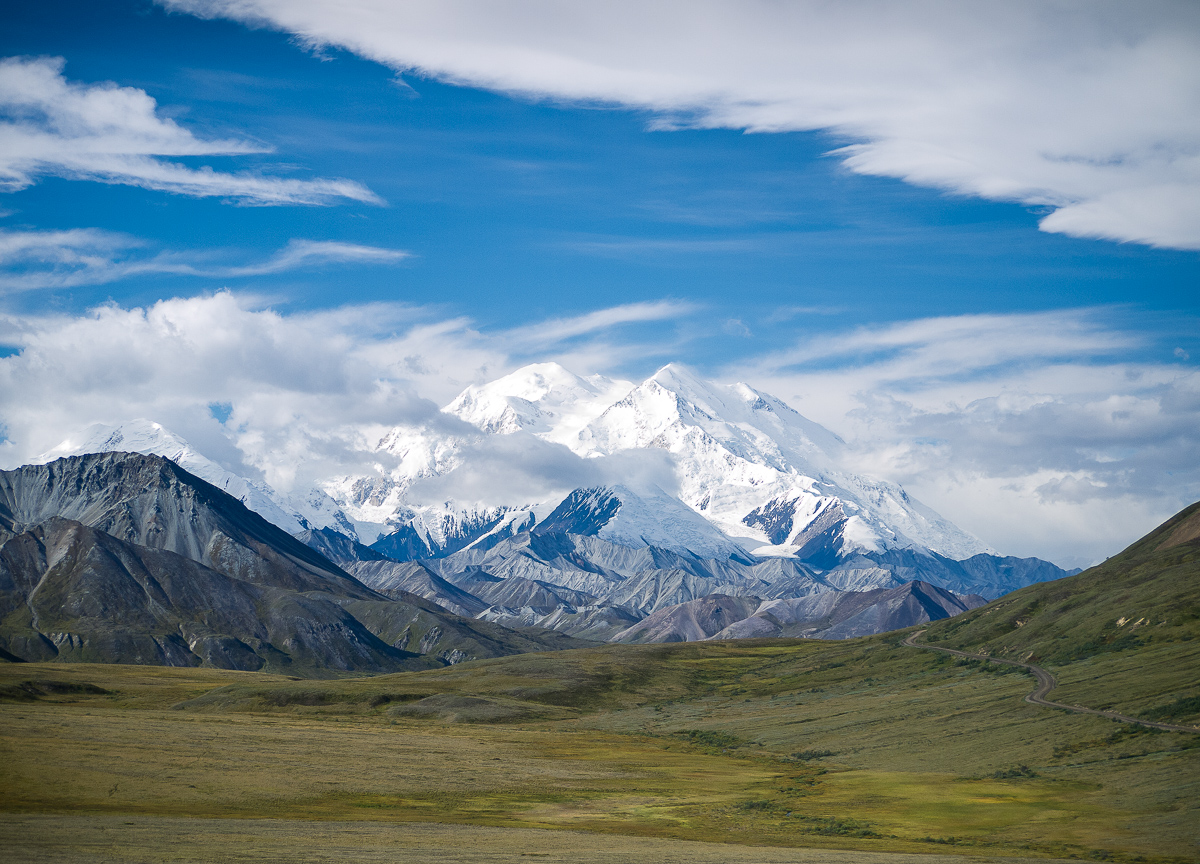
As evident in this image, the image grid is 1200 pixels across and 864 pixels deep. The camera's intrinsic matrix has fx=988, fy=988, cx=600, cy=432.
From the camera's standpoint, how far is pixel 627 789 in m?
106

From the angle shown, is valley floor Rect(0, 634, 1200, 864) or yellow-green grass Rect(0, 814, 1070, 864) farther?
valley floor Rect(0, 634, 1200, 864)

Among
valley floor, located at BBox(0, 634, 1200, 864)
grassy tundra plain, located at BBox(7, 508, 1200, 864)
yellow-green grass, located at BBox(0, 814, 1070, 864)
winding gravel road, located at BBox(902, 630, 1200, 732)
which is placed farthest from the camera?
winding gravel road, located at BBox(902, 630, 1200, 732)

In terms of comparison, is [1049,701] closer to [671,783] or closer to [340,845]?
[671,783]

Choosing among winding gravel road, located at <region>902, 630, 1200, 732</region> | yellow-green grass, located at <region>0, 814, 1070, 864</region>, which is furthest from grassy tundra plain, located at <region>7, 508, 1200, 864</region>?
winding gravel road, located at <region>902, 630, 1200, 732</region>

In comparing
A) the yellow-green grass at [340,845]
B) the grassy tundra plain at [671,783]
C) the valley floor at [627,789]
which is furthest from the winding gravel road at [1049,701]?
the yellow-green grass at [340,845]

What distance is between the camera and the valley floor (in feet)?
219

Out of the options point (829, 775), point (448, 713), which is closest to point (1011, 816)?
point (829, 775)

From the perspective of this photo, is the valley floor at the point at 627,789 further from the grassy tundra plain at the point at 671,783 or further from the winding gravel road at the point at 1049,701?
the winding gravel road at the point at 1049,701

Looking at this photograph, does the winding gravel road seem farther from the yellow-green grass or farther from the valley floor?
the yellow-green grass

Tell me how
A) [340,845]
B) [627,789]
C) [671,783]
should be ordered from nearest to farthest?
[340,845], [627,789], [671,783]

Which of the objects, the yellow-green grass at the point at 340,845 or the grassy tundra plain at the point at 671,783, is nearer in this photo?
the yellow-green grass at the point at 340,845

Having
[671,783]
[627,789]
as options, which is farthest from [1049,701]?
[627,789]

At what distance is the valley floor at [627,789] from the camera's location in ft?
219

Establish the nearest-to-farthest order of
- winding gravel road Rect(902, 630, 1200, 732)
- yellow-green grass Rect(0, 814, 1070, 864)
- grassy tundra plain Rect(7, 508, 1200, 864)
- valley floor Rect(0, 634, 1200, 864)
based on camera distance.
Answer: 1. yellow-green grass Rect(0, 814, 1070, 864)
2. valley floor Rect(0, 634, 1200, 864)
3. grassy tundra plain Rect(7, 508, 1200, 864)
4. winding gravel road Rect(902, 630, 1200, 732)
